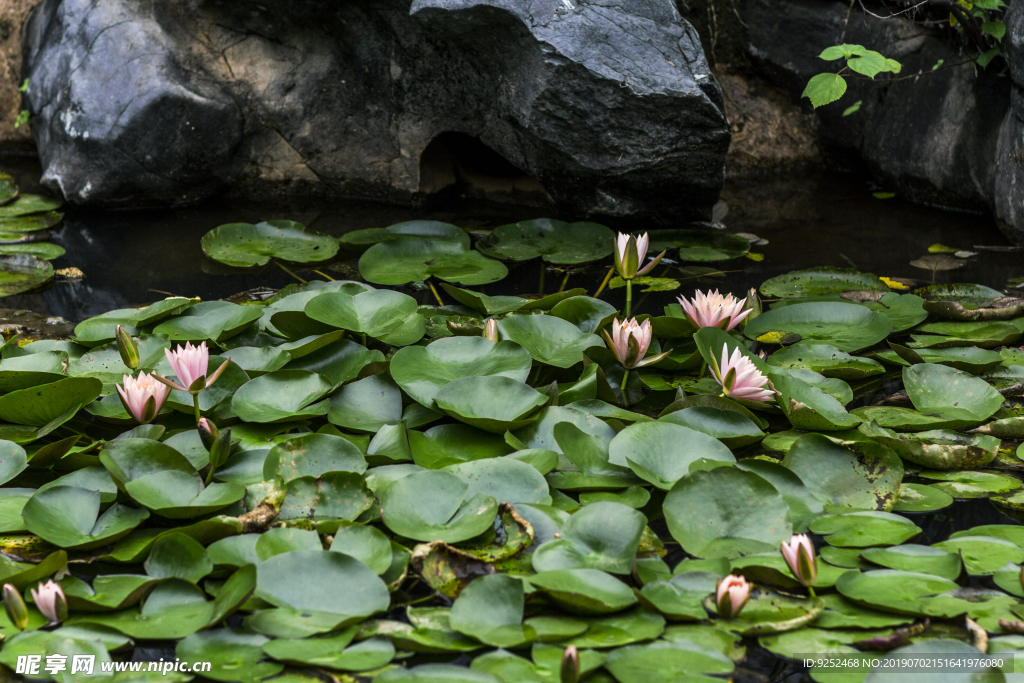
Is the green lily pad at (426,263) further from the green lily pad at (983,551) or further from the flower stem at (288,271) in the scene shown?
the green lily pad at (983,551)

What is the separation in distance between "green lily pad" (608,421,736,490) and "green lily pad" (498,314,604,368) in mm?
313

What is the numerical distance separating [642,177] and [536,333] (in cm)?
106

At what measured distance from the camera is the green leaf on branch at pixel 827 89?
247 cm

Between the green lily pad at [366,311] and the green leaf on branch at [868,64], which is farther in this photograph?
the green leaf on branch at [868,64]

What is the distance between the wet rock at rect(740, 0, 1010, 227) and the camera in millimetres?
2746

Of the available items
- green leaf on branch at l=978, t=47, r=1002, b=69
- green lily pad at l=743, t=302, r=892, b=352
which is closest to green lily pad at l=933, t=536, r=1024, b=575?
green lily pad at l=743, t=302, r=892, b=352

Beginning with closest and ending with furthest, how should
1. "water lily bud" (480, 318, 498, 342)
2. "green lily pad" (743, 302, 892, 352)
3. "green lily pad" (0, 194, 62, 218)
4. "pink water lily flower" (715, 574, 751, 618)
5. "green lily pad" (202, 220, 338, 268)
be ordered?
1. "pink water lily flower" (715, 574, 751, 618)
2. "water lily bud" (480, 318, 498, 342)
3. "green lily pad" (743, 302, 892, 352)
4. "green lily pad" (202, 220, 338, 268)
5. "green lily pad" (0, 194, 62, 218)

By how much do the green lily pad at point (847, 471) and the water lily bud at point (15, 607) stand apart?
1.20 metres

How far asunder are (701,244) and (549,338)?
42.9 inches

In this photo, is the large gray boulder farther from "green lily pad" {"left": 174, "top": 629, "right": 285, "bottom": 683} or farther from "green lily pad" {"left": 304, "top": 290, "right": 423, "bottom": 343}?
"green lily pad" {"left": 174, "top": 629, "right": 285, "bottom": 683}

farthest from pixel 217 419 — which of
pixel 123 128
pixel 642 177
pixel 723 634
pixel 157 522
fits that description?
pixel 123 128

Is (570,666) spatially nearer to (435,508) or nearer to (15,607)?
(435,508)

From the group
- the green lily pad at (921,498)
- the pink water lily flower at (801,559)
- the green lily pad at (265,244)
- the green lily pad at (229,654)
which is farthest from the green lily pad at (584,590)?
the green lily pad at (265,244)

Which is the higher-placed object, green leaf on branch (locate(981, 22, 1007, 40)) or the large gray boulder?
green leaf on branch (locate(981, 22, 1007, 40))
